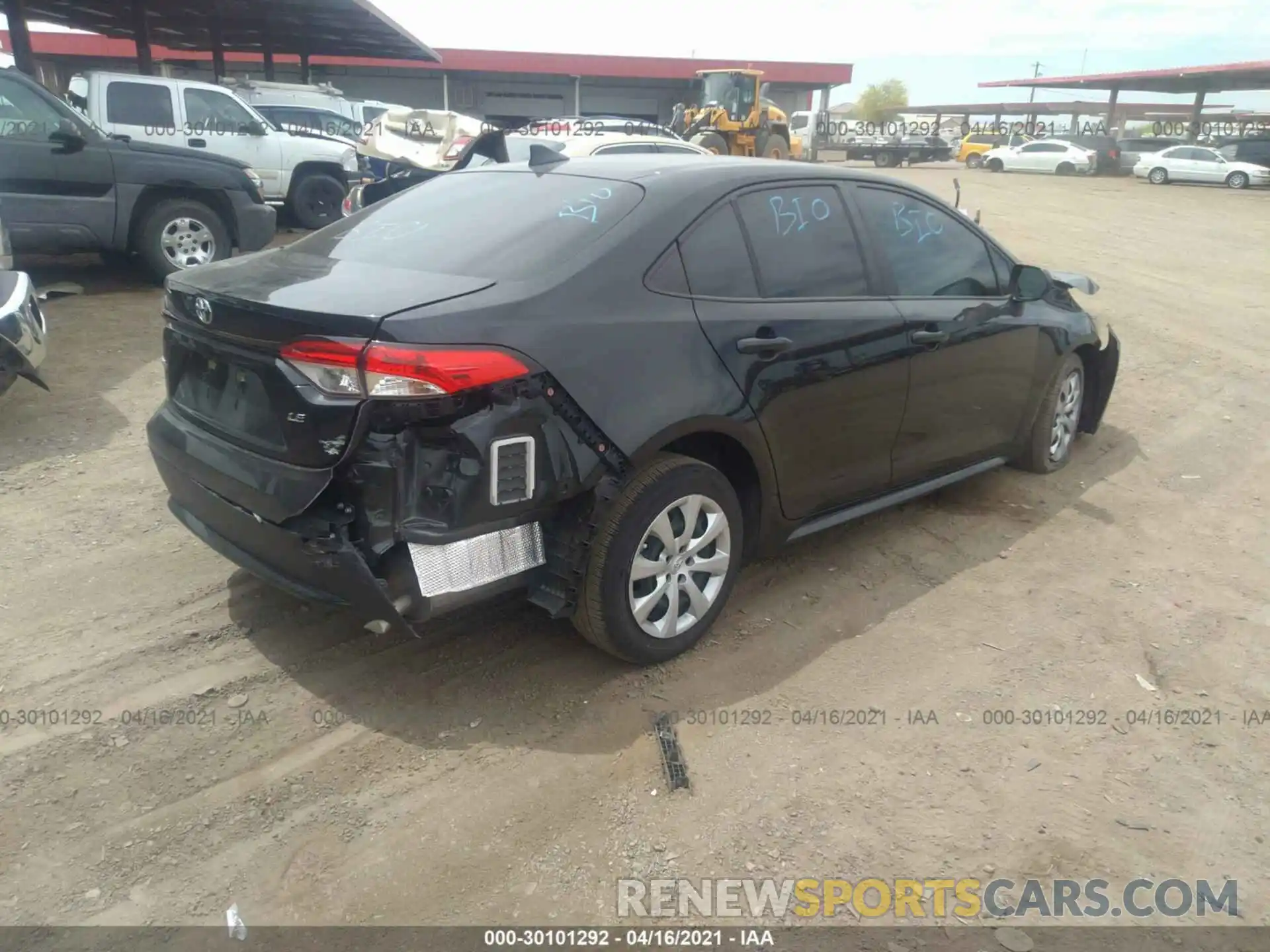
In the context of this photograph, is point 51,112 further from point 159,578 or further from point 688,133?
point 688,133

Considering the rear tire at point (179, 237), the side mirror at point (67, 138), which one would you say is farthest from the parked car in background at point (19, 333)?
the rear tire at point (179, 237)

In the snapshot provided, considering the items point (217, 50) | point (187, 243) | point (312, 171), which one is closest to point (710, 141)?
point (217, 50)

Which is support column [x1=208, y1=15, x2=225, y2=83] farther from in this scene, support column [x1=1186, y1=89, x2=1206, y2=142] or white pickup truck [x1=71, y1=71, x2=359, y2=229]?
support column [x1=1186, y1=89, x2=1206, y2=142]

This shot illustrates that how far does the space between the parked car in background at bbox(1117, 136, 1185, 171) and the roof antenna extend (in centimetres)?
3865

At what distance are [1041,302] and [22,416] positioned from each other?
19.1 feet

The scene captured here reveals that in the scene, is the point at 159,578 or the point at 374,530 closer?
the point at 374,530

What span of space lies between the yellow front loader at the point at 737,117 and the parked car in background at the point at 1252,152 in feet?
51.6

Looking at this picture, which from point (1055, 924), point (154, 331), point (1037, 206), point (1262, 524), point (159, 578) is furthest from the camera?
point (1037, 206)

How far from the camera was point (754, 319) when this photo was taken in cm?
349

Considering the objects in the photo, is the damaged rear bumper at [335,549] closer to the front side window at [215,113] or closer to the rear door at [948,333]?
the rear door at [948,333]

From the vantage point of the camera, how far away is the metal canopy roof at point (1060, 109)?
64.2m

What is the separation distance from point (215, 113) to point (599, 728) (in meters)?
11.9

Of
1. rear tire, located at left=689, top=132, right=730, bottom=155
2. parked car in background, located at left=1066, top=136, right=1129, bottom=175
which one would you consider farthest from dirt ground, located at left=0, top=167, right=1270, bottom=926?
parked car in background, located at left=1066, top=136, right=1129, bottom=175

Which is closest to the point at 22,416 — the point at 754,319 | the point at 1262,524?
the point at 754,319
